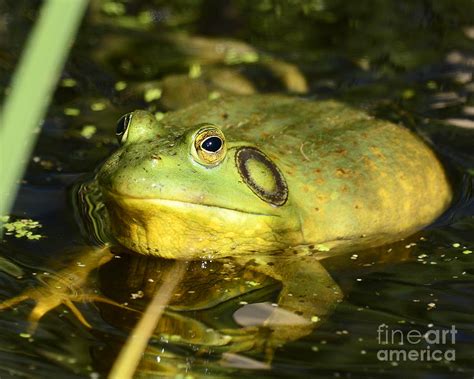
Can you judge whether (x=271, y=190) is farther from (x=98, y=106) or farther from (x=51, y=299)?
(x=98, y=106)

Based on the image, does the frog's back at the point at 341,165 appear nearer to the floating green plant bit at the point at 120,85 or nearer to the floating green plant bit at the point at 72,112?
the floating green plant bit at the point at 72,112

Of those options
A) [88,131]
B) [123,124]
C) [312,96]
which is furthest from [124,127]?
[312,96]

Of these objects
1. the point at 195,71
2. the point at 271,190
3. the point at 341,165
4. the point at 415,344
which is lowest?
the point at 415,344

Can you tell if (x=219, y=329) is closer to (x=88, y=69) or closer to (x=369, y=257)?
(x=369, y=257)

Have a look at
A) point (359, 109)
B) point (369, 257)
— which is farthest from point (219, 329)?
point (359, 109)

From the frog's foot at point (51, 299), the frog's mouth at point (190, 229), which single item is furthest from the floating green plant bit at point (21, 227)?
the frog's foot at point (51, 299)

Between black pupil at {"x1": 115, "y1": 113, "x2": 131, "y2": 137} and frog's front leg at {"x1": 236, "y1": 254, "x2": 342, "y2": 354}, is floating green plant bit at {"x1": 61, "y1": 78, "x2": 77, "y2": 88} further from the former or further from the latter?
frog's front leg at {"x1": 236, "y1": 254, "x2": 342, "y2": 354}
